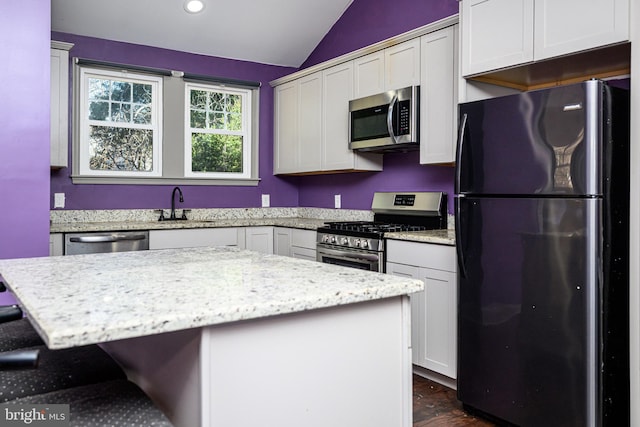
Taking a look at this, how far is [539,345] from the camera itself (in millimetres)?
2348

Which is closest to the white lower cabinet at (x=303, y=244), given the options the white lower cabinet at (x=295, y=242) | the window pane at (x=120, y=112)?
the white lower cabinet at (x=295, y=242)

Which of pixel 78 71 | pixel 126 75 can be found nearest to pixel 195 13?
pixel 126 75

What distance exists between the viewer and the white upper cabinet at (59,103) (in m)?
3.88

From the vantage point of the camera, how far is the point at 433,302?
10.1 feet

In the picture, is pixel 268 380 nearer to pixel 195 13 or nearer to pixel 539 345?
pixel 539 345

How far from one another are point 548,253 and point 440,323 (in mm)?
931

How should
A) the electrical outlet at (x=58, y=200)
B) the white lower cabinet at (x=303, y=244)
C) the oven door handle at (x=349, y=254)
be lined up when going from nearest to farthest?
the oven door handle at (x=349, y=254), the white lower cabinet at (x=303, y=244), the electrical outlet at (x=58, y=200)

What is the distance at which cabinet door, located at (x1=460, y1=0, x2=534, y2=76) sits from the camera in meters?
2.61

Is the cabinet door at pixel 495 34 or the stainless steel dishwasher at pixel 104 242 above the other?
the cabinet door at pixel 495 34

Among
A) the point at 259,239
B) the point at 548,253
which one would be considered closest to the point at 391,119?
the point at 259,239

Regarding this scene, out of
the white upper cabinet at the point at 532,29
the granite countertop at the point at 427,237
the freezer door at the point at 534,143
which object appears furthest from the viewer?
the granite countertop at the point at 427,237

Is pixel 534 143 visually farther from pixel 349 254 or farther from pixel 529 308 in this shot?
pixel 349 254

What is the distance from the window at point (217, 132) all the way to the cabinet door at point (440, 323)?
266 cm

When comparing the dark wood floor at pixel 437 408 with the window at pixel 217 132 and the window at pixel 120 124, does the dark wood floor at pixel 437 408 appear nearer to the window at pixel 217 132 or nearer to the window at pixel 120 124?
the window at pixel 217 132
